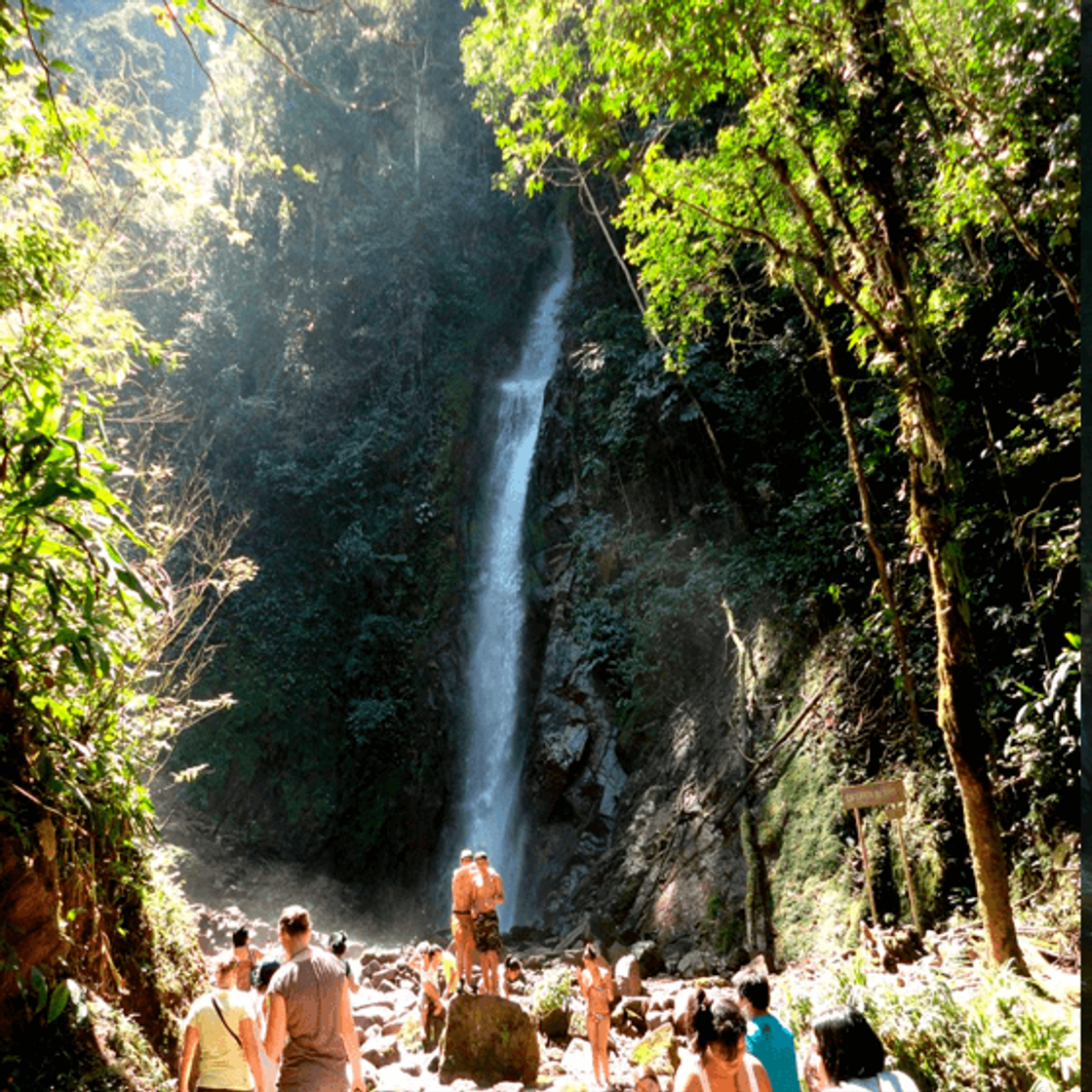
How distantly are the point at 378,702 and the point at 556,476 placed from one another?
22.0 feet

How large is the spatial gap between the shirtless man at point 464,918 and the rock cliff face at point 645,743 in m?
3.20

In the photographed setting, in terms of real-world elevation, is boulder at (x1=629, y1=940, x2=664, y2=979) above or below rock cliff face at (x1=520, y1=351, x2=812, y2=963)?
below

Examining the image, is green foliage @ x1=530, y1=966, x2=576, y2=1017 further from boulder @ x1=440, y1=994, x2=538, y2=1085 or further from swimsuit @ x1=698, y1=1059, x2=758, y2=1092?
swimsuit @ x1=698, y1=1059, x2=758, y2=1092

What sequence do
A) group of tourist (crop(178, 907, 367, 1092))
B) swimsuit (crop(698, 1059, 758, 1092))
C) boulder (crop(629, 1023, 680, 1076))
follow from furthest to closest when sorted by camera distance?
boulder (crop(629, 1023, 680, 1076)) → group of tourist (crop(178, 907, 367, 1092)) → swimsuit (crop(698, 1059, 758, 1092))

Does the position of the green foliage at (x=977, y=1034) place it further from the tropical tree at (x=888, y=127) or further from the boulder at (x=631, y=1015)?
the boulder at (x=631, y=1015)

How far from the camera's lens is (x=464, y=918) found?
6949 millimetres

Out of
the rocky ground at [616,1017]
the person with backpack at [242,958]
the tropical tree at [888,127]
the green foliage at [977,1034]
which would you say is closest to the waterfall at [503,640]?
the rocky ground at [616,1017]

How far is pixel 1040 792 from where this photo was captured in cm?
564

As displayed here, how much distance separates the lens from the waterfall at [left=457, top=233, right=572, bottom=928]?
15.7 meters

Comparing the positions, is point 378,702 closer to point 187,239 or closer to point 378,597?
point 378,597

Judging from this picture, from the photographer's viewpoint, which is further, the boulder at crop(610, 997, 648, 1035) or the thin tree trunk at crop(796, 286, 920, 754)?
the boulder at crop(610, 997, 648, 1035)

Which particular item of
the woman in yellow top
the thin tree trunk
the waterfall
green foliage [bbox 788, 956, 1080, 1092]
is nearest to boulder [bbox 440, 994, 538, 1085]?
the woman in yellow top

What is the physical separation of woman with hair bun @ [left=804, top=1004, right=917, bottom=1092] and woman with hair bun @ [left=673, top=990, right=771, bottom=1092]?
296 mm

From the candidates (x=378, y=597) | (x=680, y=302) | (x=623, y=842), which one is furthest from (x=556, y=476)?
(x=680, y=302)
